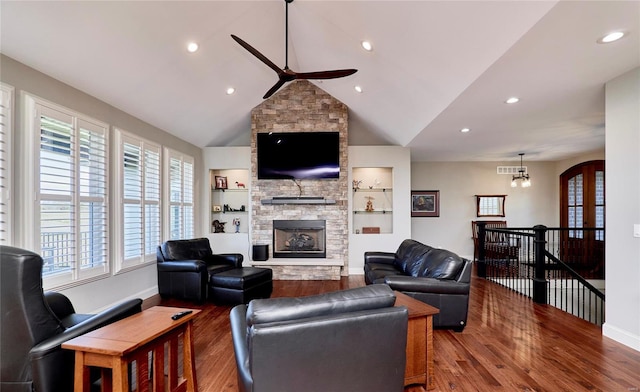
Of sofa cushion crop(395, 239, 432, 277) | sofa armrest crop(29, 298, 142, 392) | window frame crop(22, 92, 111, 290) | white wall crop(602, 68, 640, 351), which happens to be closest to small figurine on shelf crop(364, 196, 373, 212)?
sofa cushion crop(395, 239, 432, 277)

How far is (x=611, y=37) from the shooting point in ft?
7.34

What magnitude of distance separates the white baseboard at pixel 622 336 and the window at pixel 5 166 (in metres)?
5.80

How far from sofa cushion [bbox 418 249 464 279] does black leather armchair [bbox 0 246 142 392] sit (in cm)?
324

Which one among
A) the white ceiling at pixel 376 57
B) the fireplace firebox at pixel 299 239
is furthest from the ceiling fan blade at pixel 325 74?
the fireplace firebox at pixel 299 239

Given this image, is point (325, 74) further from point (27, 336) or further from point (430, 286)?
point (27, 336)

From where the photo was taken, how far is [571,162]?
7500 millimetres

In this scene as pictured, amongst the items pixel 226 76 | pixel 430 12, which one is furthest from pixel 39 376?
pixel 226 76

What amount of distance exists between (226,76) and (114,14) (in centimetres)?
195

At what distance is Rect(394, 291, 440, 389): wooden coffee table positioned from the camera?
2221 millimetres

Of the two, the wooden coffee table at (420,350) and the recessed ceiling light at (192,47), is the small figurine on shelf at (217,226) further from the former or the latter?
the wooden coffee table at (420,350)

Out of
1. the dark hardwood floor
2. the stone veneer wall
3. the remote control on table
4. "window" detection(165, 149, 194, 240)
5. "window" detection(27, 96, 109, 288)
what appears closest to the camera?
the remote control on table

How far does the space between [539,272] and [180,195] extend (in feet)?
20.1

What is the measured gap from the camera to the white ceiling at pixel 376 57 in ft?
7.84

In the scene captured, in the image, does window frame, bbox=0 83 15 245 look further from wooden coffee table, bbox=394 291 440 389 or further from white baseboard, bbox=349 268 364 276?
white baseboard, bbox=349 268 364 276
